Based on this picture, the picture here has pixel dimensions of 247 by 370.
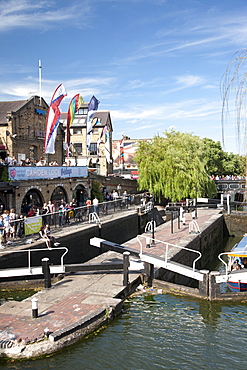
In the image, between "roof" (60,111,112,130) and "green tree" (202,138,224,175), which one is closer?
"roof" (60,111,112,130)

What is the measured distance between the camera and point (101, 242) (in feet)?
44.2

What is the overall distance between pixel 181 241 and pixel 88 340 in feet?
32.5

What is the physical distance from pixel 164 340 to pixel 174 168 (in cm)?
2731

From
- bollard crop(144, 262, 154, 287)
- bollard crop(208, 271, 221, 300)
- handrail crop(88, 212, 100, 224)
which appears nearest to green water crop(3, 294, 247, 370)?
bollard crop(208, 271, 221, 300)

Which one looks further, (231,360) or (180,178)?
(180,178)

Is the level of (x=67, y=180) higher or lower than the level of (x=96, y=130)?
lower

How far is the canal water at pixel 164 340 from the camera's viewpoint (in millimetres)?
7918

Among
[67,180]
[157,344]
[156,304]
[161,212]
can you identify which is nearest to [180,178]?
[161,212]

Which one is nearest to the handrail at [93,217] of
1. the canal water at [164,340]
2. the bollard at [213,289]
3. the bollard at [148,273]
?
the bollard at [148,273]

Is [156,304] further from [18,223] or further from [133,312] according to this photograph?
[18,223]

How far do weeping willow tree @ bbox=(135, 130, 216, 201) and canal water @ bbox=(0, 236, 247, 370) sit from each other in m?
23.9

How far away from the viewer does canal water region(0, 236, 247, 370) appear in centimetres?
792

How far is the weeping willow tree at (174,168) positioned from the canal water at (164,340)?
2392 cm

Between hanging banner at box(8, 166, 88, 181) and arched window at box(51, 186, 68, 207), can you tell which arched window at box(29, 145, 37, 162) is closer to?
hanging banner at box(8, 166, 88, 181)
